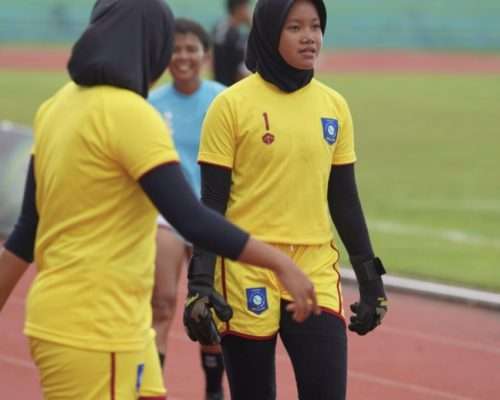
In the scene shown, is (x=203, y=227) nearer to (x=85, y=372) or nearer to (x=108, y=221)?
(x=108, y=221)

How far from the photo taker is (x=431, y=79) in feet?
124

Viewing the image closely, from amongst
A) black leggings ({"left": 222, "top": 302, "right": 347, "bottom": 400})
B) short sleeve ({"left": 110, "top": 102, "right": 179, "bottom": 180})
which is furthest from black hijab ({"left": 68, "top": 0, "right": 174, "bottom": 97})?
black leggings ({"left": 222, "top": 302, "right": 347, "bottom": 400})

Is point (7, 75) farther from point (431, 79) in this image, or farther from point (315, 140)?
point (315, 140)

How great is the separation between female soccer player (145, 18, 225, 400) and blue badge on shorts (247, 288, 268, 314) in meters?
2.24

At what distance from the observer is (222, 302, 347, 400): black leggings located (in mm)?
5551

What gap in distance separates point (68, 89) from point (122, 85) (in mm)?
209

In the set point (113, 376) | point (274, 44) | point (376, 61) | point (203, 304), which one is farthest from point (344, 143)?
point (376, 61)

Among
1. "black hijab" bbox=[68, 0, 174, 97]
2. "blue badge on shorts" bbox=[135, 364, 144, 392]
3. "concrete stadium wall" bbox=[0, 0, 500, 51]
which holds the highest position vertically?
"black hijab" bbox=[68, 0, 174, 97]

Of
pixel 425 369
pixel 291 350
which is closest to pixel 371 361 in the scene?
pixel 425 369

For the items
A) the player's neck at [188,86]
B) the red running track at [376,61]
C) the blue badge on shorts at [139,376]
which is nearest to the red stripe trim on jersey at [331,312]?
the blue badge on shorts at [139,376]

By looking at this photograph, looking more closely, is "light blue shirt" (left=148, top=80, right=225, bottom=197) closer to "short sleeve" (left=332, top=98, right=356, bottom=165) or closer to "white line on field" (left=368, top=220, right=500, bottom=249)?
"short sleeve" (left=332, top=98, right=356, bottom=165)

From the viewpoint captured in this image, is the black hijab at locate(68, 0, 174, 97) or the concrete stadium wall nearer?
the black hijab at locate(68, 0, 174, 97)

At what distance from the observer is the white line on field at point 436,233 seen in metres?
14.3

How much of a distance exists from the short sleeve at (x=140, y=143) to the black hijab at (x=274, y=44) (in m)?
1.45
